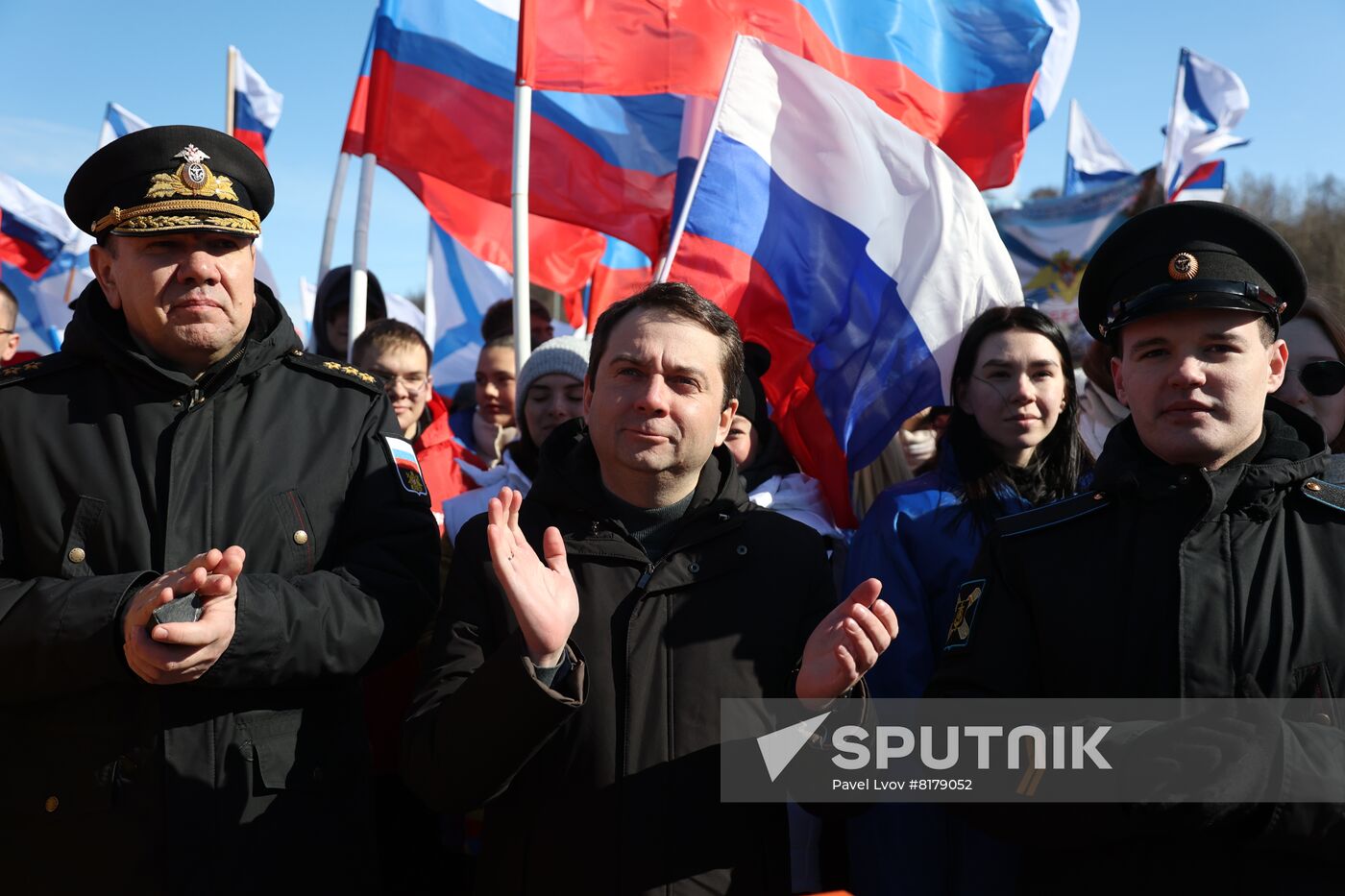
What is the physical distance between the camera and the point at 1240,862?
2.23 metres

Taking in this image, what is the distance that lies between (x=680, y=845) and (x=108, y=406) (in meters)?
1.60

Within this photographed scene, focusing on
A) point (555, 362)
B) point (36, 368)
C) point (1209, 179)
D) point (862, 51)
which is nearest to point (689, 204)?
point (555, 362)

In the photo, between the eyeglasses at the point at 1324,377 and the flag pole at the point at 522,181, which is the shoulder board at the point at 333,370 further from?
the eyeglasses at the point at 1324,377

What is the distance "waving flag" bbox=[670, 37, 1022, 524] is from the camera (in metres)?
4.45

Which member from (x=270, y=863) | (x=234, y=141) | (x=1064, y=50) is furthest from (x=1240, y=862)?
(x=1064, y=50)

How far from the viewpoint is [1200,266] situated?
2.52m

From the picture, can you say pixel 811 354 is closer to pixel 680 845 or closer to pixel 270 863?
pixel 680 845

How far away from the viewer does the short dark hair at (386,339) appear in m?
5.08

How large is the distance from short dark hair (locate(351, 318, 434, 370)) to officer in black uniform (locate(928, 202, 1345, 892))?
318 cm

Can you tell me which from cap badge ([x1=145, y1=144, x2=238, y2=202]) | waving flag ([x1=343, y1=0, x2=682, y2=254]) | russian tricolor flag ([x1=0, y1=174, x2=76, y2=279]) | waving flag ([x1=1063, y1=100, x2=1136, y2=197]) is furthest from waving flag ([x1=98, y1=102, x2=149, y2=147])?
waving flag ([x1=1063, y1=100, x2=1136, y2=197])

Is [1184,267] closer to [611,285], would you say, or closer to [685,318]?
[685,318]

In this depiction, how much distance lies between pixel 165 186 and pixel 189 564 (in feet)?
3.20

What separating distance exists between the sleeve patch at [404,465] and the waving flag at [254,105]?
7.66m

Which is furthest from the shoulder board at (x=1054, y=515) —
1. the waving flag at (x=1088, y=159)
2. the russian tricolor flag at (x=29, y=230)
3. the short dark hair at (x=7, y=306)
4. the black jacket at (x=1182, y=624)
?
the waving flag at (x=1088, y=159)
